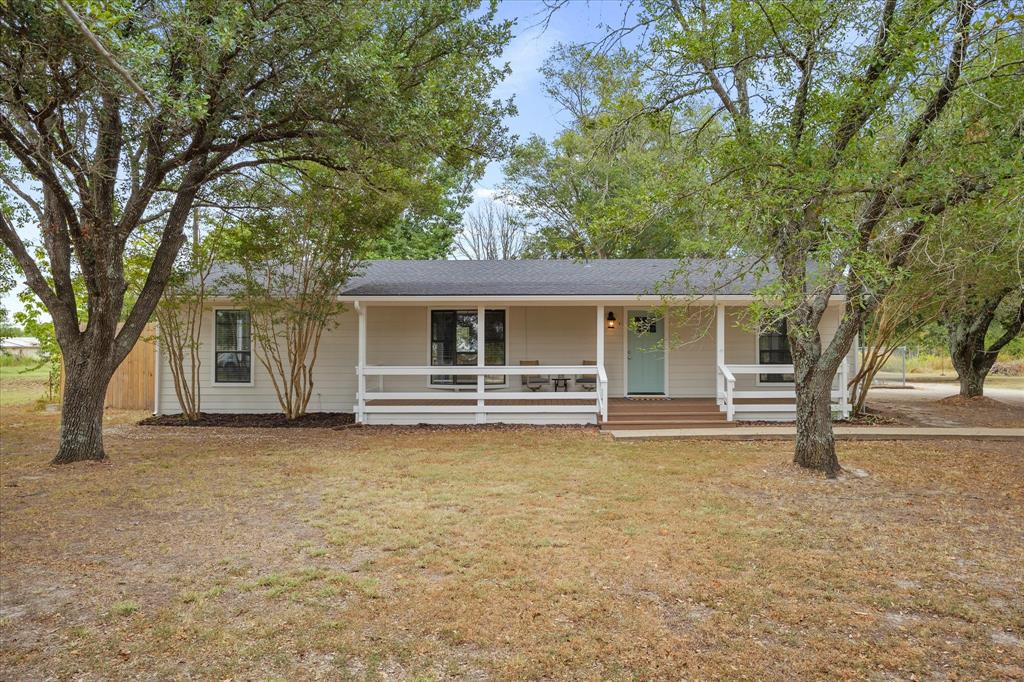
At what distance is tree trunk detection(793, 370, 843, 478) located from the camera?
693cm

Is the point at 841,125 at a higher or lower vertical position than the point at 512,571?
higher

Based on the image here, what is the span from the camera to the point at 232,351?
1256cm

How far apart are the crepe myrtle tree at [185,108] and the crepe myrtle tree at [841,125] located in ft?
9.54

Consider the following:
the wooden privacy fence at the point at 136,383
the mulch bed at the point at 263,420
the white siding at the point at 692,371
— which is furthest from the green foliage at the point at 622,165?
the wooden privacy fence at the point at 136,383

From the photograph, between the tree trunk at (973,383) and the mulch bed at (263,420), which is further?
the tree trunk at (973,383)

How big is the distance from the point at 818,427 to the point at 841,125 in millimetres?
3376

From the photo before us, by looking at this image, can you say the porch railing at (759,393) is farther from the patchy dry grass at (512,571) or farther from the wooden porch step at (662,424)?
the patchy dry grass at (512,571)

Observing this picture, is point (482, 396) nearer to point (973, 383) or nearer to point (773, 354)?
point (773, 354)

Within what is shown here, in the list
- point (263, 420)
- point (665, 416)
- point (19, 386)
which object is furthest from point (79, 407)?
point (19, 386)

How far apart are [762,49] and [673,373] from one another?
24.9 ft

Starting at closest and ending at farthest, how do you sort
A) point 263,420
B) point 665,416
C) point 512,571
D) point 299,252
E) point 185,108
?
1. point 512,571
2. point 185,108
3. point 299,252
4. point 665,416
5. point 263,420

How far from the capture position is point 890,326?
38.5 feet

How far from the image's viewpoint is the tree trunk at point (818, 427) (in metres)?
6.93

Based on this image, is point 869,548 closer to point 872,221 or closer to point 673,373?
point 872,221
